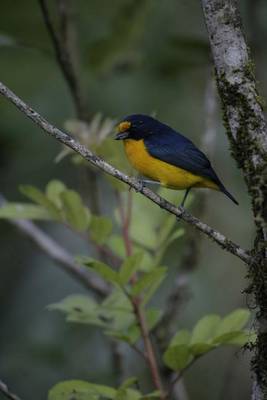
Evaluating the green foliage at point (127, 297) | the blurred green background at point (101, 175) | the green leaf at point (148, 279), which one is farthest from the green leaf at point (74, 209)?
the blurred green background at point (101, 175)

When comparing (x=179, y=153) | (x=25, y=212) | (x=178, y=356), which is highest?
(x=179, y=153)

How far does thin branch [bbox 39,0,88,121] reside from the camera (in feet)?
14.2

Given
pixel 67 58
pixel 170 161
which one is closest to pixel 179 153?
pixel 170 161

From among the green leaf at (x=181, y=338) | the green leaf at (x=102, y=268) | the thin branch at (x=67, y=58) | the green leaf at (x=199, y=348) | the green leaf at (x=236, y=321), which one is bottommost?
the green leaf at (x=199, y=348)

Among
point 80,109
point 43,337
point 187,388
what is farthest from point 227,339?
point 187,388

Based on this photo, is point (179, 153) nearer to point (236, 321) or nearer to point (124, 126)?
point (124, 126)

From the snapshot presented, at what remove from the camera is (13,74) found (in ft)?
19.8

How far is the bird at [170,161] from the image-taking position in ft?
13.3

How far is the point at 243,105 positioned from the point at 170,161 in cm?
168

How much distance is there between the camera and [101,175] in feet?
18.7

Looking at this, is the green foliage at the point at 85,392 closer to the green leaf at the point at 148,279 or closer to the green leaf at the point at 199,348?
the green leaf at the point at 199,348

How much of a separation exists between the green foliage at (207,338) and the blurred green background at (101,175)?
2.08 metres

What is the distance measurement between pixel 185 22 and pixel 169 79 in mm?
1079

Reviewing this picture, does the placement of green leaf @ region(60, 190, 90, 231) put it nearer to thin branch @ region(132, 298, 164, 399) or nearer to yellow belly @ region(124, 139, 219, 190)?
thin branch @ region(132, 298, 164, 399)
